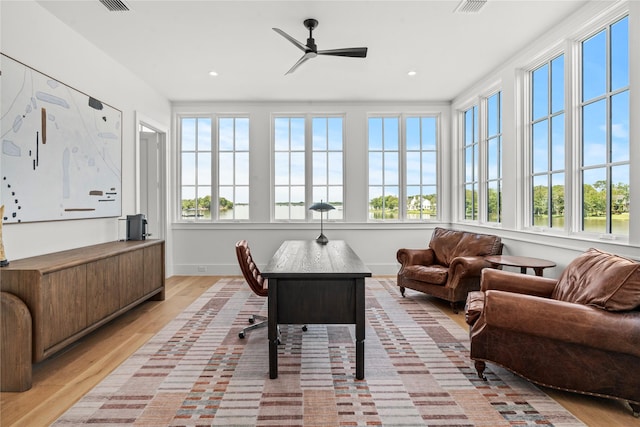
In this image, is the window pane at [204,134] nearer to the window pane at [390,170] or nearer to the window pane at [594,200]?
the window pane at [390,170]

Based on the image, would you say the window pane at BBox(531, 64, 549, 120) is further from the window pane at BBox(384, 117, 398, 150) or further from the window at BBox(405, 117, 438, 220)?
the window pane at BBox(384, 117, 398, 150)

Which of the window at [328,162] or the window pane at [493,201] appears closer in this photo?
the window pane at [493,201]

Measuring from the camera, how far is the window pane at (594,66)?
3053 millimetres

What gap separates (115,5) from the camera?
9.70 feet

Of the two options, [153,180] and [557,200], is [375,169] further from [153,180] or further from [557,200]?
[153,180]

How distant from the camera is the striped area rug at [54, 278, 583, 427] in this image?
6.47 ft

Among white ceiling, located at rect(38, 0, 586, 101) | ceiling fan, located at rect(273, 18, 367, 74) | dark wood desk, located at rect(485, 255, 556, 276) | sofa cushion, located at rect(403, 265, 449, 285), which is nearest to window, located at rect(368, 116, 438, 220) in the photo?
white ceiling, located at rect(38, 0, 586, 101)

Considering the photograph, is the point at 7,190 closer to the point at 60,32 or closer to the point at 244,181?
the point at 60,32

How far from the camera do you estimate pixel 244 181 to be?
589cm

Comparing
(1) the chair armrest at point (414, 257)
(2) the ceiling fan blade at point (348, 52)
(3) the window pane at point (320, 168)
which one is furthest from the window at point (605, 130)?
(3) the window pane at point (320, 168)

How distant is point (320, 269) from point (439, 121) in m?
4.46

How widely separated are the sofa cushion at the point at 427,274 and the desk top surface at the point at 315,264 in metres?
1.09

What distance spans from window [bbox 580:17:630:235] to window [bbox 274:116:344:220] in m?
3.39

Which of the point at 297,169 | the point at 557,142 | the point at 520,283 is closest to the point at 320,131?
the point at 297,169
